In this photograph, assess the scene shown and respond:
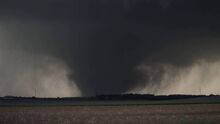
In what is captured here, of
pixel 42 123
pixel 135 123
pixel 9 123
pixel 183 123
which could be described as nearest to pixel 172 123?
pixel 183 123

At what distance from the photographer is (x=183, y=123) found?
164 feet

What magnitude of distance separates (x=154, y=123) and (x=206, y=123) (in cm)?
615

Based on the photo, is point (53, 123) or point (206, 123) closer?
point (206, 123)

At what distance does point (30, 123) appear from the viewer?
52969 millimetres

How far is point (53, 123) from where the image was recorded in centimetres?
5241

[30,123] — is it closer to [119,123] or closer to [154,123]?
[119,123]

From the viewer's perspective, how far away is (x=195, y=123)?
49.1m

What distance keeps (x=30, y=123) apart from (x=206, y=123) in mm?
21775

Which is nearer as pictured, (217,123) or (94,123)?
(217,123)

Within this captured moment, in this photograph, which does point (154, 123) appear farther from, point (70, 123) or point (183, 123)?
point (70, 123)

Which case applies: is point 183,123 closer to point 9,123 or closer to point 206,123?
point 206,123

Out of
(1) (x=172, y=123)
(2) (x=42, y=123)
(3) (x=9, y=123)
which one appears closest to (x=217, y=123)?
(1) (x=172, y=123)

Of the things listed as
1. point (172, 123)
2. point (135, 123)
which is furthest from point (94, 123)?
point (172, 123)

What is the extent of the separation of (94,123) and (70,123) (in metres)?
2.99
